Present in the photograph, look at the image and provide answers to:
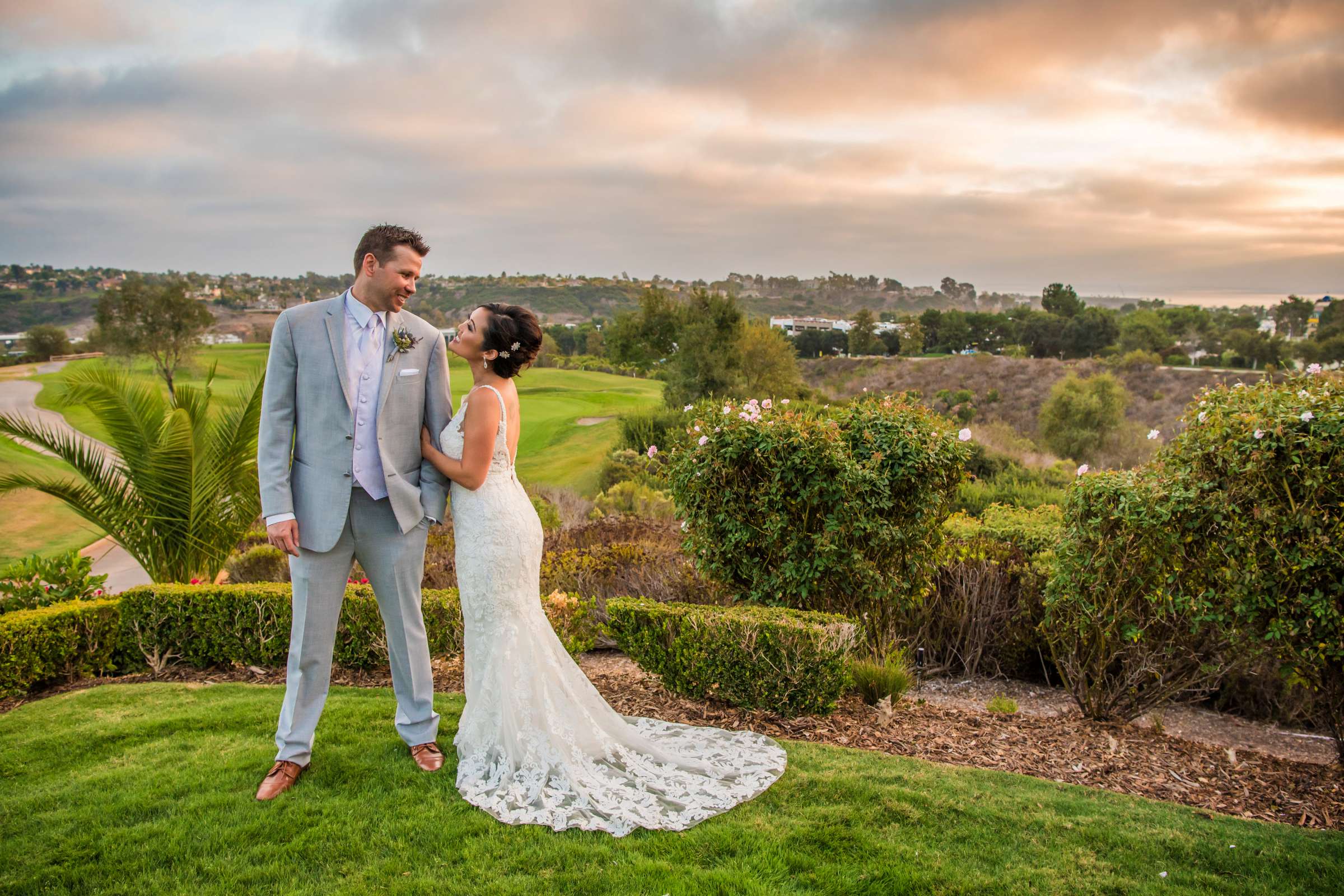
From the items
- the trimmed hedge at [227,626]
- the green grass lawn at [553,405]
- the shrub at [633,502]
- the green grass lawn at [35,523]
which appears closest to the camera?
the trimmed hedge at [227,626]

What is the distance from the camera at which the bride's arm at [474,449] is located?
138 inches

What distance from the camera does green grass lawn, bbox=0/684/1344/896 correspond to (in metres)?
2.62

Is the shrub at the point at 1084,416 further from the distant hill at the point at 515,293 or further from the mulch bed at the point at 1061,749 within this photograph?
the mulch bed at the point at 1061,749

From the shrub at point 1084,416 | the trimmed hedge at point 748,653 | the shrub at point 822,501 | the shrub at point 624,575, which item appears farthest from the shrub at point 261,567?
the shrub at point 1084,416

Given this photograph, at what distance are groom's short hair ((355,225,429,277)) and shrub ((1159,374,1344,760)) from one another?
4.46 m

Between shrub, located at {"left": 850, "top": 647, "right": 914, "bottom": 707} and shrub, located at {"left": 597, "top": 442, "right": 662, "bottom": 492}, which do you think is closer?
shrub, located at {"left": 850, "top": 647, "right": 914, "bottom": 707}

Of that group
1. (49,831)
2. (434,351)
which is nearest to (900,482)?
(434,351)

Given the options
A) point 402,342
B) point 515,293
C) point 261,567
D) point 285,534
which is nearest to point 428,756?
point 285,534

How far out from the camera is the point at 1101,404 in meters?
38.7

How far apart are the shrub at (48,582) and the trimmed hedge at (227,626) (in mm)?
727

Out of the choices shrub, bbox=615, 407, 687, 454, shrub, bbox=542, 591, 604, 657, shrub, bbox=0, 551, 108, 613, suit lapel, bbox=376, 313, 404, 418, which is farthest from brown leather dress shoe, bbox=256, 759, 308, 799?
shrub, bbox=615, 407, 687, 454

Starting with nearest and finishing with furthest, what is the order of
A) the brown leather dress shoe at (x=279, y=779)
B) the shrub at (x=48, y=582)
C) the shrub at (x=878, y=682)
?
the brown leather dress shoe at (x=279, y=779)
the shrub at (x=878, y=682)
the shrub at (x=48, y=582)

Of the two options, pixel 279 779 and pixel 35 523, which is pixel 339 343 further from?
pixel 35 523

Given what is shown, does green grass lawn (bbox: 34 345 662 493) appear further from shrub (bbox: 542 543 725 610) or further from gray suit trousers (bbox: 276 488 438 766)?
gray suit trousers (bbox: 276 488 438 766)
